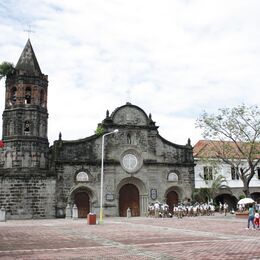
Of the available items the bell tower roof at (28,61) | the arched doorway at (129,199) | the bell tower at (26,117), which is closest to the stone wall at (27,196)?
the bell tower at (26,117)

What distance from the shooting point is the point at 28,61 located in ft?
126

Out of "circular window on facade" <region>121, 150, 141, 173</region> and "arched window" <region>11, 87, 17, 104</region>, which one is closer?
"arched window" <region>11, 87, 17, 104</region>

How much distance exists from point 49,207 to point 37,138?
6.25 m

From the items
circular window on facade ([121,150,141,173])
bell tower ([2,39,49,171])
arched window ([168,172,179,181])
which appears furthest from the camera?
Result: arched window ([168,172,179,181])

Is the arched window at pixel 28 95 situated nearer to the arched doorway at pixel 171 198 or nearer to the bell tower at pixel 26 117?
the bell tower at pixel 26 117

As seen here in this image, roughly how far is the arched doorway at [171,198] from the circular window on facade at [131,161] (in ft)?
15.8

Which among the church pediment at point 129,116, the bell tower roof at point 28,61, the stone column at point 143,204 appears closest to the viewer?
the bell tower roof at point 28,61

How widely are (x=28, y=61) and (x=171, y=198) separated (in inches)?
783

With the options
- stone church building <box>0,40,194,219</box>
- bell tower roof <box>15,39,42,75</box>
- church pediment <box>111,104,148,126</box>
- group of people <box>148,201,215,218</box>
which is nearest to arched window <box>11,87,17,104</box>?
stone church building <box>0,40,194,219</box>

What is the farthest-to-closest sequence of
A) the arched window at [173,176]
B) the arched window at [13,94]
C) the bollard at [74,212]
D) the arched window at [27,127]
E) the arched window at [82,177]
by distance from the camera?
the arched window at [173,176] → the arched window at [82,177] → the arched window at [13,94] → the arched window at [27,127] → the bollard at [74,212]

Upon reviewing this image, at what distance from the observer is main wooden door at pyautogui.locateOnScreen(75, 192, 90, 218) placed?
1499 inches

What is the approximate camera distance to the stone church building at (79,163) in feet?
117

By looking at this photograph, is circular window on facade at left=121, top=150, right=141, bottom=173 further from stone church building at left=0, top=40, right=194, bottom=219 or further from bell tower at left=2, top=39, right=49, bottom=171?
bell tower at left=2, top=39, right=49, bottom=171

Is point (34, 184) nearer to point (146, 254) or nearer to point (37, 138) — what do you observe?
point (37, 138)
